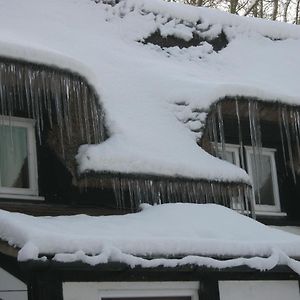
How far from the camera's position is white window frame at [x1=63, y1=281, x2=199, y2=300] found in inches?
184

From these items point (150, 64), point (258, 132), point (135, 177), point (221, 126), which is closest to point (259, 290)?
point (135, 177)

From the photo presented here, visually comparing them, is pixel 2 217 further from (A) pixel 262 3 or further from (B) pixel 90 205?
(A) pixel 262 3

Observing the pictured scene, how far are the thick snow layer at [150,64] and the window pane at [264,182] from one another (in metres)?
0.92

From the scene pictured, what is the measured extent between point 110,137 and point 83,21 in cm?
230

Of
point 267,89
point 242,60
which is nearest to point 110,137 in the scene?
point 267,89

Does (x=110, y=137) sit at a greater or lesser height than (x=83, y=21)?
lesser

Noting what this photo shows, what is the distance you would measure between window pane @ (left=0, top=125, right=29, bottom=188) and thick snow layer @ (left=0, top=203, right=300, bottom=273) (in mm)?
928

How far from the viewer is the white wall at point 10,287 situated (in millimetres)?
4855

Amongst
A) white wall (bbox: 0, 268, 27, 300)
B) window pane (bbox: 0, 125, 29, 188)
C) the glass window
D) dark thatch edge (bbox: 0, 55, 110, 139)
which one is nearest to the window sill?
window pane (bbox: 0, 125, 29, 188)

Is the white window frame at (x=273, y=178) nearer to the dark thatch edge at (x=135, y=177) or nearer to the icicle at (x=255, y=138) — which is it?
the icicle at (x=255, y=138)

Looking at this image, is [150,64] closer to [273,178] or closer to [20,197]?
[273,178]

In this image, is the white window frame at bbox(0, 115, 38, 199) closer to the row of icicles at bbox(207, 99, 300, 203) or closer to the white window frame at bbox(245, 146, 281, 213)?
the row of icicles at bbox(207, 99, 300, 203)

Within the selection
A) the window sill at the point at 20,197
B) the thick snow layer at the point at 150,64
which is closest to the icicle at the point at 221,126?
the thick snow layer at the point at 150,64

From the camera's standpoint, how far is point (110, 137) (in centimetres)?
617
